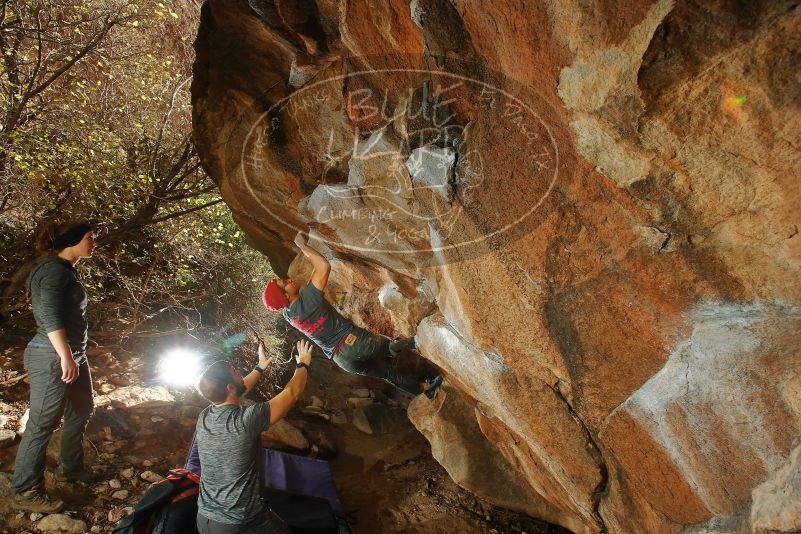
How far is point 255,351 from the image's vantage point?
744cm

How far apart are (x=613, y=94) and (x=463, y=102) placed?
39.6 inches

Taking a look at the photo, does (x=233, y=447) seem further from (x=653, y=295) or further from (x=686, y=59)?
(x=686, y=59)

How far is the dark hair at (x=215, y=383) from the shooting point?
275 cm

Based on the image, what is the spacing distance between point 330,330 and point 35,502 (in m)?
2.83

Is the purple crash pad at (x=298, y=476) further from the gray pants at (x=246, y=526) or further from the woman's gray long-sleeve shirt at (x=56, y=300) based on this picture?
the woman's gray long-sleeve shirt at (x=56, y=300)

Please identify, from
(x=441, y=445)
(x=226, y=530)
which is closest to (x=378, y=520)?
(x=441, y=445)

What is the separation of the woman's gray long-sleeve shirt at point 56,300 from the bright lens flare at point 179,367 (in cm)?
288

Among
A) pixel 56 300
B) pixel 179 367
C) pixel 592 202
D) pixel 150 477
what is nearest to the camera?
pixel 592 202

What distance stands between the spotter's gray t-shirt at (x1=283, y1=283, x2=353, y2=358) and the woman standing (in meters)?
1.84

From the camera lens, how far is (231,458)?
275 cm

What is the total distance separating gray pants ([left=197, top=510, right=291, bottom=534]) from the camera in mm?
2797

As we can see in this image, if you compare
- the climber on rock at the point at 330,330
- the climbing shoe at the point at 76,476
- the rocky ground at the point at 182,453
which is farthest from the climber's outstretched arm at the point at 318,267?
the climbing shoe at the point at 76,476

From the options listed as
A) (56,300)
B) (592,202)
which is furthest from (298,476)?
(592,202)

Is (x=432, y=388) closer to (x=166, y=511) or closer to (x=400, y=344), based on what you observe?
(x=400, y=344)
